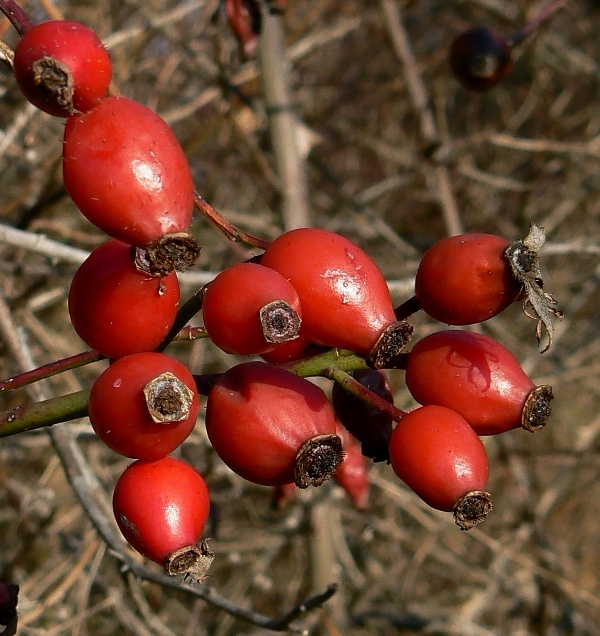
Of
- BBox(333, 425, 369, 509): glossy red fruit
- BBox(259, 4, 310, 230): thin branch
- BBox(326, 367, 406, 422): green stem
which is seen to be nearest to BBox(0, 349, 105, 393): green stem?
BBox(326, 367, 406, 422): green stem

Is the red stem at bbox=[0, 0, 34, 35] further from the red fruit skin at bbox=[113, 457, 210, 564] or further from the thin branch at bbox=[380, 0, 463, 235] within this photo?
the thin branch at bbox=[380, 0, 463, 235]

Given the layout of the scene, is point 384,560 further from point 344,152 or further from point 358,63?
point 358,63

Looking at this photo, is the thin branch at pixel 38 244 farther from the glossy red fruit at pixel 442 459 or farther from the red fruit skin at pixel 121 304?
the glossy red fruit at pixel 442 459

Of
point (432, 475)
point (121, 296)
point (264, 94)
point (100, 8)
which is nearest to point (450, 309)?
point (432, 475)

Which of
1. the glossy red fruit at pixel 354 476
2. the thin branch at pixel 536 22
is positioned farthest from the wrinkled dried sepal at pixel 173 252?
the thin branch at pixel 536 22

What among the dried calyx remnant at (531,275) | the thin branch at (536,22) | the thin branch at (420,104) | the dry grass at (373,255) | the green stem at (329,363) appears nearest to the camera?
the dried calyx remnant at (531,275)

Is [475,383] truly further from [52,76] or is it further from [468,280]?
[52,76]

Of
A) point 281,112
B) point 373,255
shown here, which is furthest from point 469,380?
point 373,255
